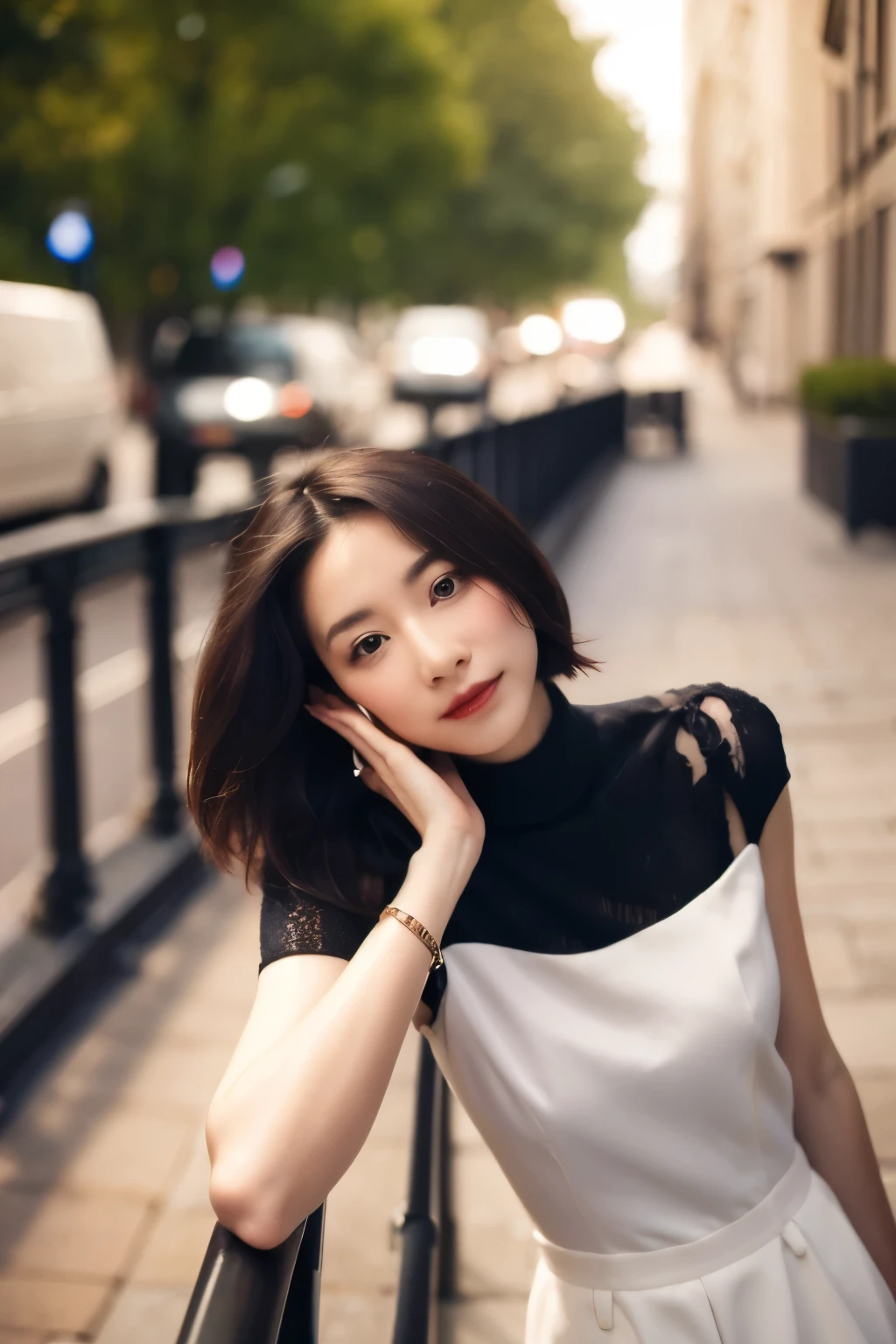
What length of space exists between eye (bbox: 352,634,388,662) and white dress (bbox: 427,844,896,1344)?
0.32 meters

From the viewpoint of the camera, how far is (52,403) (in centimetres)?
1333

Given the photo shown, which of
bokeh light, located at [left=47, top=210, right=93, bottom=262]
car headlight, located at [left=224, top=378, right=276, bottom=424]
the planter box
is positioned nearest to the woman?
the planter box

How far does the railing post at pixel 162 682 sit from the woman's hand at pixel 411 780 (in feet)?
11.4

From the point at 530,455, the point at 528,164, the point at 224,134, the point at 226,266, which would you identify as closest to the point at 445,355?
the point at 226,266

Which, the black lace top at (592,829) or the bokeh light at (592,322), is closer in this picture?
the black lace top at (592,829)

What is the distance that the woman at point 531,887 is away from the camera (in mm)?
1581

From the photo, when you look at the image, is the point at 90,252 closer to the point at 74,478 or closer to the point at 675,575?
the point at 74,478

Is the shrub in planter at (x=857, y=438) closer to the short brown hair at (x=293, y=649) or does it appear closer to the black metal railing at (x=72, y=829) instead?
the black metal railing at (x=72, y=829)

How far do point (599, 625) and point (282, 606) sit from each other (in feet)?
23.8

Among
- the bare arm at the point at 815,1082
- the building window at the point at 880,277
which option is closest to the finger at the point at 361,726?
the bare arm at the point at 815,1082

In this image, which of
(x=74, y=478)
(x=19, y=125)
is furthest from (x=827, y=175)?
(x=19, y=125)

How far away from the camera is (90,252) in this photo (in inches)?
766

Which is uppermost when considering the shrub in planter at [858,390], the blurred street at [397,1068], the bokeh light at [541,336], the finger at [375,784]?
the bokeh light at [541,336]

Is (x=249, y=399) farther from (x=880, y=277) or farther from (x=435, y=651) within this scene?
(x=435, y=651)
